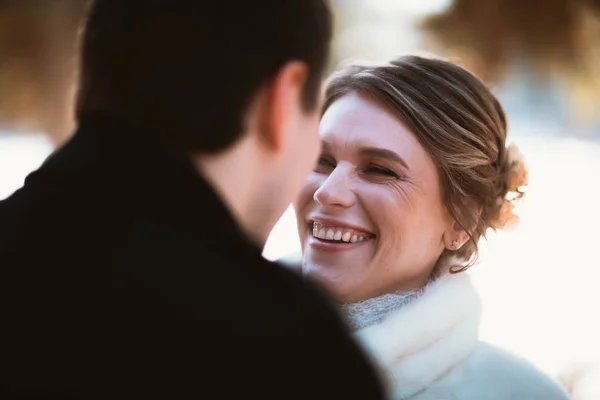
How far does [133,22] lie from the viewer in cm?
73

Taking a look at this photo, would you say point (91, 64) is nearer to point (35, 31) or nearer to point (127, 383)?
point (127, 383)

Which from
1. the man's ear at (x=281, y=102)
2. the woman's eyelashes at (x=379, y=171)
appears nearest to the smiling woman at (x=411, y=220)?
the woman's eyelashes at (x=379, y=171)

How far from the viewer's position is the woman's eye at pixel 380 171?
1587 millimetres

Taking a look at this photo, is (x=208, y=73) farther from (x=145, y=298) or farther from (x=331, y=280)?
(x=331, y=280)

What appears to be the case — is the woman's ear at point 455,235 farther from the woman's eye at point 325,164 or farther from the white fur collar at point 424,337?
the woman's eye at point 325,164

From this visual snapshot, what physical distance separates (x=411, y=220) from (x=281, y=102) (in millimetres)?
878

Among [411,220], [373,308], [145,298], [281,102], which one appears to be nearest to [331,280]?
[373,308]

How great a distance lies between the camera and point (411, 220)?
5.20 ft

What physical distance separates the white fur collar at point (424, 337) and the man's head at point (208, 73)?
0.76 meters

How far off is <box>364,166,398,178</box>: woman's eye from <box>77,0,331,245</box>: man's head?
32.2 inches

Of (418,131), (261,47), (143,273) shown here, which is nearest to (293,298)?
(143,273)

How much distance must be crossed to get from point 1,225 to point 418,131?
1054 millimetres

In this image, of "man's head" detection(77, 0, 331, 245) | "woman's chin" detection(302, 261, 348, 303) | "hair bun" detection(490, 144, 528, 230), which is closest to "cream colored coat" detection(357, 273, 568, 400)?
"woman's chin" detection(302, 261, 348, 303)

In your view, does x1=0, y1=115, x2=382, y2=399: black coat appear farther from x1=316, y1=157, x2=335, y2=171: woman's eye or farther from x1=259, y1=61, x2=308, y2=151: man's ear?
x1=316, y1=157, x2=335, y2=171: woman's eye
